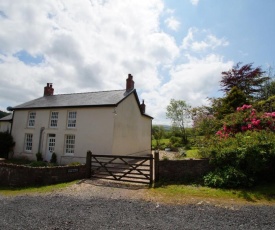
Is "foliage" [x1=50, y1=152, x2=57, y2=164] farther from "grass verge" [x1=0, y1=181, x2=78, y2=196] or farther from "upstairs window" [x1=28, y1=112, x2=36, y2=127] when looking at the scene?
"grass verge" [x1=0, y1=181, x2=78, y2=196]

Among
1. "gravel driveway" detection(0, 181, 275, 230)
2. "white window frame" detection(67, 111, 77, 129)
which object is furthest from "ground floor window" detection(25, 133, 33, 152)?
"gravel driveway" detection(0, 181, 275, 230)

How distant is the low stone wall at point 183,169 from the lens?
402 inches

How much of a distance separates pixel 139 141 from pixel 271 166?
1452cm

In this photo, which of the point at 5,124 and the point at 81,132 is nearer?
the point at 81,132

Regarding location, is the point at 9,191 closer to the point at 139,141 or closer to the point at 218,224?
the point at 218,224

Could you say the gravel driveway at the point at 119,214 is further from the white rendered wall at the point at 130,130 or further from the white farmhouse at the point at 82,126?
the white rendered wall at the point at 130,130

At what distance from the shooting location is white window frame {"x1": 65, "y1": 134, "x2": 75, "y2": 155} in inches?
698

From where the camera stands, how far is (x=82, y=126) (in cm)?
1738

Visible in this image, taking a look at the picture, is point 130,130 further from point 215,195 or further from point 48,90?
point 48,90

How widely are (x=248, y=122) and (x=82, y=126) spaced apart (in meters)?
13.3

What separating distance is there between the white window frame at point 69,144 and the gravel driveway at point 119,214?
28.8ft

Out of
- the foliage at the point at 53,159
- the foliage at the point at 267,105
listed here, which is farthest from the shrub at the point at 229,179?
the foliage at the point at 53,159

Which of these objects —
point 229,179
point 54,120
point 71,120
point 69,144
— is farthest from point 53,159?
point 229,179

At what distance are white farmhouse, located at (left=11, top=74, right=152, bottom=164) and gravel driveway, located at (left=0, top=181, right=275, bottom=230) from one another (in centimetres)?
759
